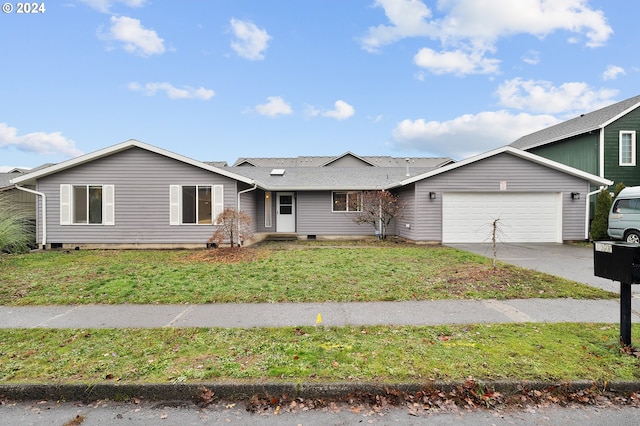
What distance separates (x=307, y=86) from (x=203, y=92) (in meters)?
5.67

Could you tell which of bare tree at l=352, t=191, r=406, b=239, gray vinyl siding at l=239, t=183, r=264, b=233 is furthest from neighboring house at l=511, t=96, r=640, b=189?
gray vinyl siding at l=239, t=183, r=264, b=233

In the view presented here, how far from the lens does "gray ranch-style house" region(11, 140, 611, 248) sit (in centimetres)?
1244

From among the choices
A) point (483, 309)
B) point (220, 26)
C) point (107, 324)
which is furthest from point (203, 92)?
point (483, 309)

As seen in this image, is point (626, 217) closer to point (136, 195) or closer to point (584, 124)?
point (584, 124)

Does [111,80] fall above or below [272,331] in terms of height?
above

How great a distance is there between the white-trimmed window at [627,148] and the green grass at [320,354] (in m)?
16.8

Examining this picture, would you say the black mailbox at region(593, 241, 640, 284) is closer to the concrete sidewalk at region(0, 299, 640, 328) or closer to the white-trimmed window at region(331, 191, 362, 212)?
the concrete sidewalk at region(0, 299, 640, 328)

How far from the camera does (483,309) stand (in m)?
4.99

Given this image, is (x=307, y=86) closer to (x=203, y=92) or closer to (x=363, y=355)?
(x=203, y=92)

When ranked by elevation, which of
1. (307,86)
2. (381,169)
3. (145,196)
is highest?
(307,86)

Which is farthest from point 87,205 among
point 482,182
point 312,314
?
point 482,182

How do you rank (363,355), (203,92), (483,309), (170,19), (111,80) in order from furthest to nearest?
(203,92)
(111,80)
(170,19)
(483,309)
(363,355)

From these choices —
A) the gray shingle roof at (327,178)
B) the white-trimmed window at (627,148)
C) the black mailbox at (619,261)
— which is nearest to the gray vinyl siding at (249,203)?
the gray shingle roof at (327,178)

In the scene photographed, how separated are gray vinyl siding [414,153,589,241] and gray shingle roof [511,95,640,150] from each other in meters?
5.87
